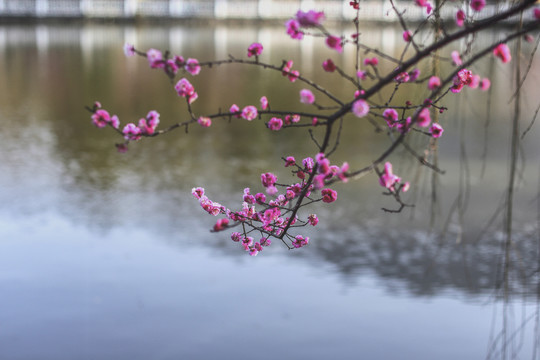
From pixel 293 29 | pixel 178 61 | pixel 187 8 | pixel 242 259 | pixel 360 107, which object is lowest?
pixel 360 107

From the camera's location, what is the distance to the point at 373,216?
452 centimetres

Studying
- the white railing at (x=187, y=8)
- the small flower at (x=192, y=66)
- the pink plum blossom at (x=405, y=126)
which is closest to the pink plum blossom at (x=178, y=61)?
the small flower at (x=192, y=66)

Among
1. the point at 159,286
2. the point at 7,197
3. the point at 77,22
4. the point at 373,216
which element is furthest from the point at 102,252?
the point at 77,22

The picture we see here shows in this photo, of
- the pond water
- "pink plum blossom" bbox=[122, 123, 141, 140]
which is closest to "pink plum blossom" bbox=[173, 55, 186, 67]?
"pink plum blossom" bbox=[122, 123, 141, 140]

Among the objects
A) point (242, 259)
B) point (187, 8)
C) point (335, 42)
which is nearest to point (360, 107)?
point (335, 42)

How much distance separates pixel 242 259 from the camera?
387 cm

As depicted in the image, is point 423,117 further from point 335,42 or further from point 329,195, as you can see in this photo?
point 329,195

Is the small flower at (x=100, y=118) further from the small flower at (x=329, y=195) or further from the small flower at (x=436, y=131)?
the small flower at (x=436, y=131)

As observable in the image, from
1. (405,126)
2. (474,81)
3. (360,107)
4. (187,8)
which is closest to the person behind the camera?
(360,107)

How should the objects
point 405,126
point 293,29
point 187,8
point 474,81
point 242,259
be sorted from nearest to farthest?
point 405,126, point 293,29, point 474,81, point 242,259, point 187,8

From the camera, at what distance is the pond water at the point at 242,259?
9.96 feet

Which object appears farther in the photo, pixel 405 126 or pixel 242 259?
pixel 242 259

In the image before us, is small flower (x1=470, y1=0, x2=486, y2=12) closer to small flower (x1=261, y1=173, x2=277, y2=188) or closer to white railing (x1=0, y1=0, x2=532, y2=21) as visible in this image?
small flower (x1=261, y1=173, x2=277, y2=188)

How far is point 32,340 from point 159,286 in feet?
2.33
